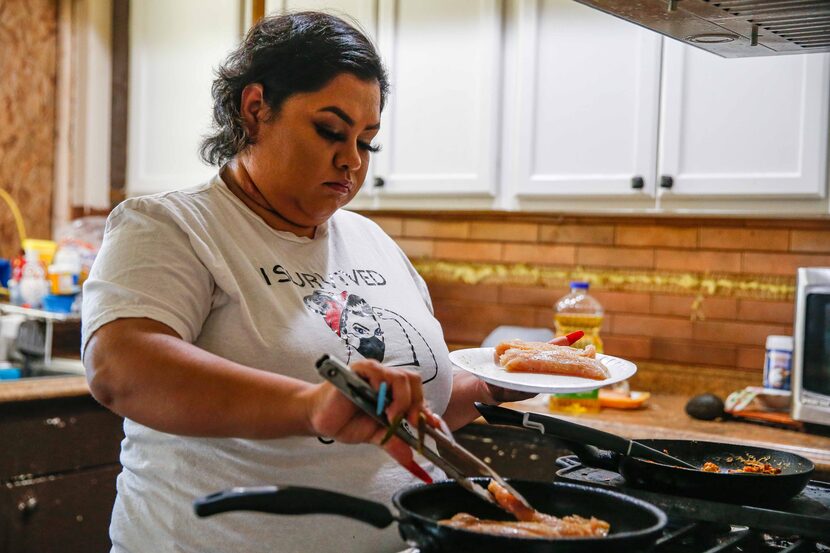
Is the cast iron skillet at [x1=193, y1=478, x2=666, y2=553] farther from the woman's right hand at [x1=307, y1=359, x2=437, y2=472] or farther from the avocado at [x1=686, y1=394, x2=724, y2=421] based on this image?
the avocado at [x1=686, y1=394, x2=724, y2=421]

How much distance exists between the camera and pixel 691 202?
2482 mm

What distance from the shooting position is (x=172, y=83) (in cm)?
333

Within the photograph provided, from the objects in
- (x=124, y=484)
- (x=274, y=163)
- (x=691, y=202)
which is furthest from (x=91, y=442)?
(x=691, y=202)

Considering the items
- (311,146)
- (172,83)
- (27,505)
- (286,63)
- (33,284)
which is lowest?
(27,505)

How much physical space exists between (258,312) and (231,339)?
5cm

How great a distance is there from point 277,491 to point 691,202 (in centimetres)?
193

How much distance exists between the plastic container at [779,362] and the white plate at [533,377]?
1246mm

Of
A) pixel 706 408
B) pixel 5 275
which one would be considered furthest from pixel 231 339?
pixel 5 275

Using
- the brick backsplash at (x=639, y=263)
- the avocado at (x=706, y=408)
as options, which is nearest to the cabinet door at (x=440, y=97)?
the brick backsplash at (x=639, y=263)

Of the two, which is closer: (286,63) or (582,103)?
(286,63)

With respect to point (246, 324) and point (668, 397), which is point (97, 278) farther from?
point (668, 397)

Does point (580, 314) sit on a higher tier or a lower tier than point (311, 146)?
lower

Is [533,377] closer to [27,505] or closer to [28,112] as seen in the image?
[27,505]

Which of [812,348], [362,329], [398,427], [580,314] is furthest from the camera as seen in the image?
[580,314]
